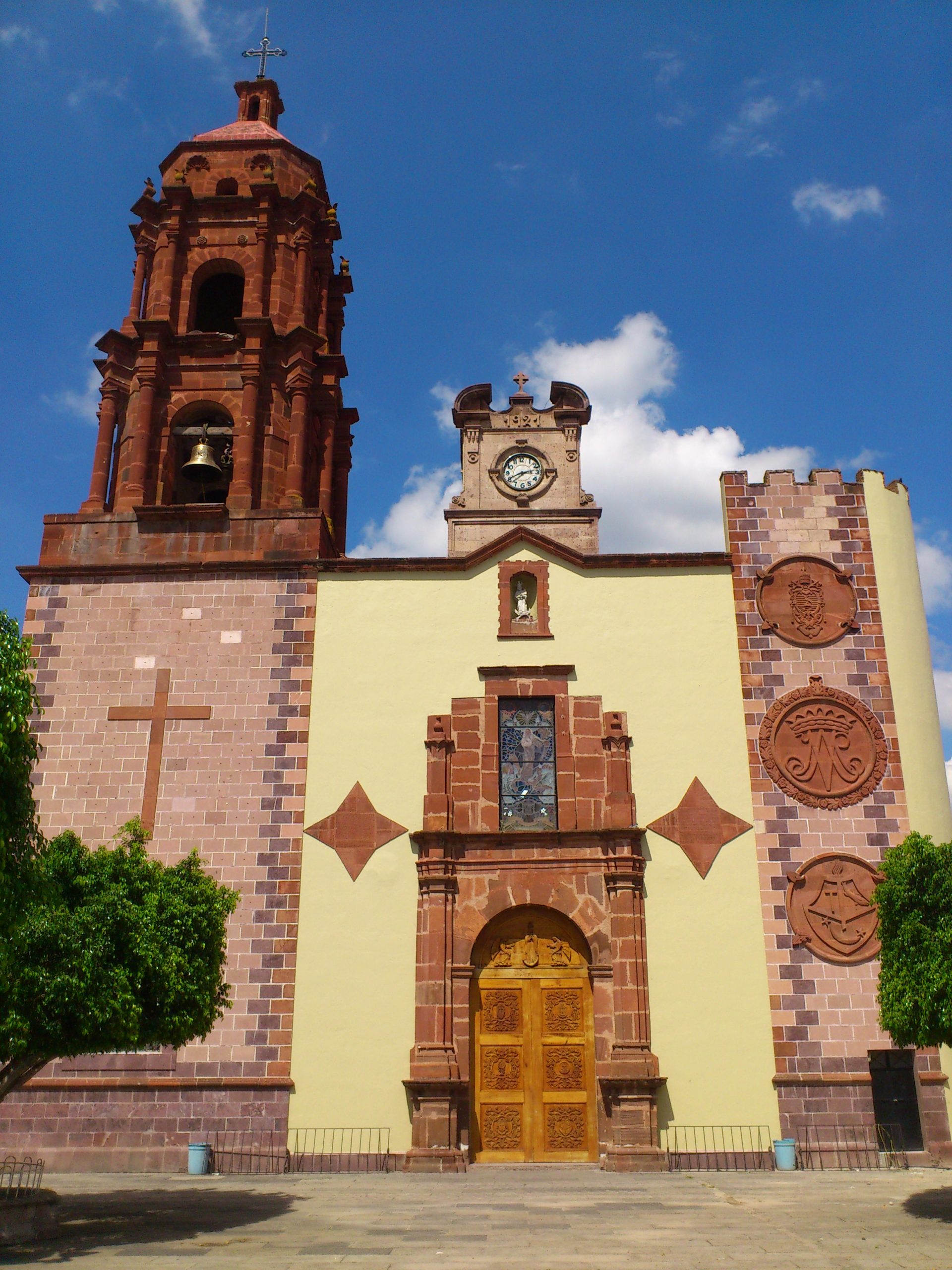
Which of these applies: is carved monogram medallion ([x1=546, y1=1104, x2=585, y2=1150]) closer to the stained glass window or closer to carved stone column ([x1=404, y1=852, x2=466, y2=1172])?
carved stone column ([x1=404, y1=852, x2=466, y2=1172])

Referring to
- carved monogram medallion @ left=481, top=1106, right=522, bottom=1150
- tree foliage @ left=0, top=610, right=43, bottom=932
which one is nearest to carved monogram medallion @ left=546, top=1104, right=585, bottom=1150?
carved monogram medallion @ left=481, top=1106, right=522, bottom=1150

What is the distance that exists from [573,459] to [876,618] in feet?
20.2

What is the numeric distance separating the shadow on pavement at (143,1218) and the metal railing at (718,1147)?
5.68 meters

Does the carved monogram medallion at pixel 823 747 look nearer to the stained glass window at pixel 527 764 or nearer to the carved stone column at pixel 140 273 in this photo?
the stained glass window at pixel 527 764

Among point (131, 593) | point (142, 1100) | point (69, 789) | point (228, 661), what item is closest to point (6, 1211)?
point (142, 1100)

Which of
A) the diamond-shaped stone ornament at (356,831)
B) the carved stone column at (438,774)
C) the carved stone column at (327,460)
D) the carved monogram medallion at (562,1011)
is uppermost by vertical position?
the carved stone column at (327,460)

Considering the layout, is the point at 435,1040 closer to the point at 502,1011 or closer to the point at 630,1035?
the point at 502,1011

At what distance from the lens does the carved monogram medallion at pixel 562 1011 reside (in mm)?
16406

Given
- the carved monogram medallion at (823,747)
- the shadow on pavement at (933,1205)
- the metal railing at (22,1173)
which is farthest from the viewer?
the carved monogram medallion at (823,747)

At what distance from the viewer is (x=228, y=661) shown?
18.5 metres

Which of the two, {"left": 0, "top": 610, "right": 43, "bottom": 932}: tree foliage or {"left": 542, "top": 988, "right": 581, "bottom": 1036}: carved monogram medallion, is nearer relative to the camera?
{"left": 0, "top": 610, "right": 43, "bottom": 932}: tree foliage

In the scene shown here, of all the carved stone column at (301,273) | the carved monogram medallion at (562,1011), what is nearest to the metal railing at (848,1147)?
→ the carved monogram medallion at (562,1011)

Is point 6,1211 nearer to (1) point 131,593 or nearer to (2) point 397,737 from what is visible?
(2) point 397,737

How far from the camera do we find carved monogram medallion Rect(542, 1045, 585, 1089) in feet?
53.0
